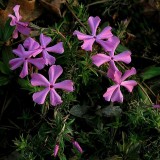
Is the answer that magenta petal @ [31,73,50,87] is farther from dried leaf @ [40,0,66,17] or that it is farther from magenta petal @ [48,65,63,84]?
dried leaf @ [40,0,66,17]

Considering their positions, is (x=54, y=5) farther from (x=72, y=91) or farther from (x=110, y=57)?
(x=72, y=91)

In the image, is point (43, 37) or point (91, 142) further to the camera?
point (91, 142)

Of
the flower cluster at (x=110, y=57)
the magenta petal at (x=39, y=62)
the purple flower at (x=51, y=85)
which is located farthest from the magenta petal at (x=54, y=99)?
the flower cluster at (x=110, y=57)

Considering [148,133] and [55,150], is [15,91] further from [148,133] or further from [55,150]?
[148,133]

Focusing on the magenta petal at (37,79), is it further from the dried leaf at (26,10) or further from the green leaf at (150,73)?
the green leaf at (150,73)

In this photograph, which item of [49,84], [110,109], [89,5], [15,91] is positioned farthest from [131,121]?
[89,5]

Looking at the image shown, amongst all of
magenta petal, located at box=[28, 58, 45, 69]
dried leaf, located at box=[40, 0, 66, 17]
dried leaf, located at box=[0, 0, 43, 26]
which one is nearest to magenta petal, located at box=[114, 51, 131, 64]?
magenta petal, located at box=[28, 58, 45, 69]

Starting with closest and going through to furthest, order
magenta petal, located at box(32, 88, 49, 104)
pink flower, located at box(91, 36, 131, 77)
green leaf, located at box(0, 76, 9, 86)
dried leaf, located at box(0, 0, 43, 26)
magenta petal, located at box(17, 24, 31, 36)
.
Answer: magenta petal, located at box(32, 88, 49, 104) → pink flower, located at box(91, 36, 131, 77) → magenta petal, located at box(17, 24, 31, 36) → green leaf, located at box(0, 76, 9, 86) → dried leaf, located at box(0, 0, 43, 26)
